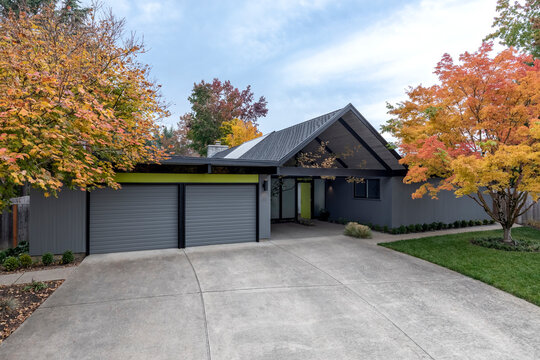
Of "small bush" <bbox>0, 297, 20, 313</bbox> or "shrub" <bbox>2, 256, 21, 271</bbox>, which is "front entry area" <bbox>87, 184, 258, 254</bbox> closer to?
"shrub" <bbox>2, 256, 21, 271</bbox>

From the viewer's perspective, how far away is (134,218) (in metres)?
9.03

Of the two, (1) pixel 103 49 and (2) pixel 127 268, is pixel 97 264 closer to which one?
(2) pixel 127 268

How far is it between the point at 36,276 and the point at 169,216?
3.73 m

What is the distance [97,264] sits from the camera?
24.8 feet

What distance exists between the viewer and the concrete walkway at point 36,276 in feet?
20.9

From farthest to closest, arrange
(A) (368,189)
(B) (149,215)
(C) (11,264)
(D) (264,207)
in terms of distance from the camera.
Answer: (A) (368,189)
(D) (264,207)
(B) (149,215)
(C) (11,264)

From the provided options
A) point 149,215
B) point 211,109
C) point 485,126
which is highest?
point 211,109

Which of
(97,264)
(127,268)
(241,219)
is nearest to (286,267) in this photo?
(241,219)

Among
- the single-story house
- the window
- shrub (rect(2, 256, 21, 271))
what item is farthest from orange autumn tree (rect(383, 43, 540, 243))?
shrub (rect(2, 256, 21, 271))

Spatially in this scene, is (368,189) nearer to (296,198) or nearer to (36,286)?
(296,198)

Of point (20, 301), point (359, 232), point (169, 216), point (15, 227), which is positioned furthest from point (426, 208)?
point (15, 227)

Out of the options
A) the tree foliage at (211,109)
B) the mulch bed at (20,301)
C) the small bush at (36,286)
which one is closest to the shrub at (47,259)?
the mulch bed at (20,301)

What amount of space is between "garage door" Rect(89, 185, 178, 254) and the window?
942cm

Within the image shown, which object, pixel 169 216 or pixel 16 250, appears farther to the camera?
pixel 169 216
